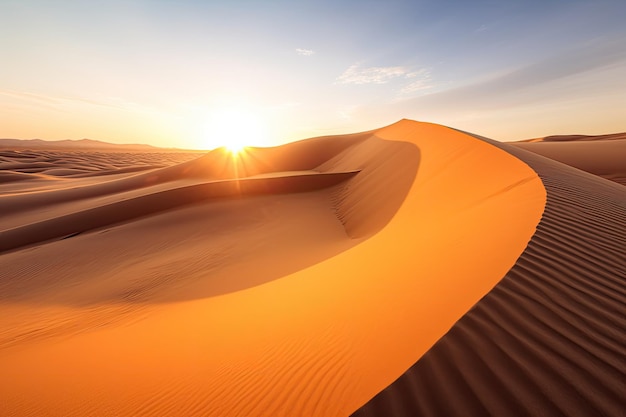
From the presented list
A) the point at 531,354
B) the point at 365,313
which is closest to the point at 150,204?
the point at 365,313

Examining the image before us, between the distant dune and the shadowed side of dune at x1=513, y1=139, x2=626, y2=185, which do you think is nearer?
the shadowed side of dune at x1=513, y1=139, x2=626, y2=185

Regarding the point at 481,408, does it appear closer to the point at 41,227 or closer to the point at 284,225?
the point at 284,225

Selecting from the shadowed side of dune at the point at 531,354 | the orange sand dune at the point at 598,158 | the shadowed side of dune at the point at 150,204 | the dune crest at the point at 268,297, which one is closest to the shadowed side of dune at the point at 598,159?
the orange sand dune at the point at 598,158

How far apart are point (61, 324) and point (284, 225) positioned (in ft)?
18.0

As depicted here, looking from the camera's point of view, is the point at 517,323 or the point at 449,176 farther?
the point at 449,176

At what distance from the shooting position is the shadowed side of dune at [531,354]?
146cm

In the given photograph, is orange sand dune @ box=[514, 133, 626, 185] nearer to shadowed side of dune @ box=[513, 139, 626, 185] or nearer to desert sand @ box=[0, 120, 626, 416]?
shadowed side of dune @ box=[513, 139, 626, 185]

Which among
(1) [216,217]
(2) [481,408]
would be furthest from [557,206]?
(1) [216,217]

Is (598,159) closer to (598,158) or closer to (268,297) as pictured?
(598,158)

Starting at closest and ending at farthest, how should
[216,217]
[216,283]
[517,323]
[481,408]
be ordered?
1. [481,408]
2. [517,323]
3. [216,283]
4. [216,217]

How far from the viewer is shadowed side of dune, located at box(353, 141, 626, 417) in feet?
4.81

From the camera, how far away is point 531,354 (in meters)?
1.67

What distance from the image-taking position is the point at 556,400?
145 cm

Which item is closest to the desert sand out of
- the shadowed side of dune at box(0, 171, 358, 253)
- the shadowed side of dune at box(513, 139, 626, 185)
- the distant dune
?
the shadowed side of dune at box(0, 171, 358, 253)
